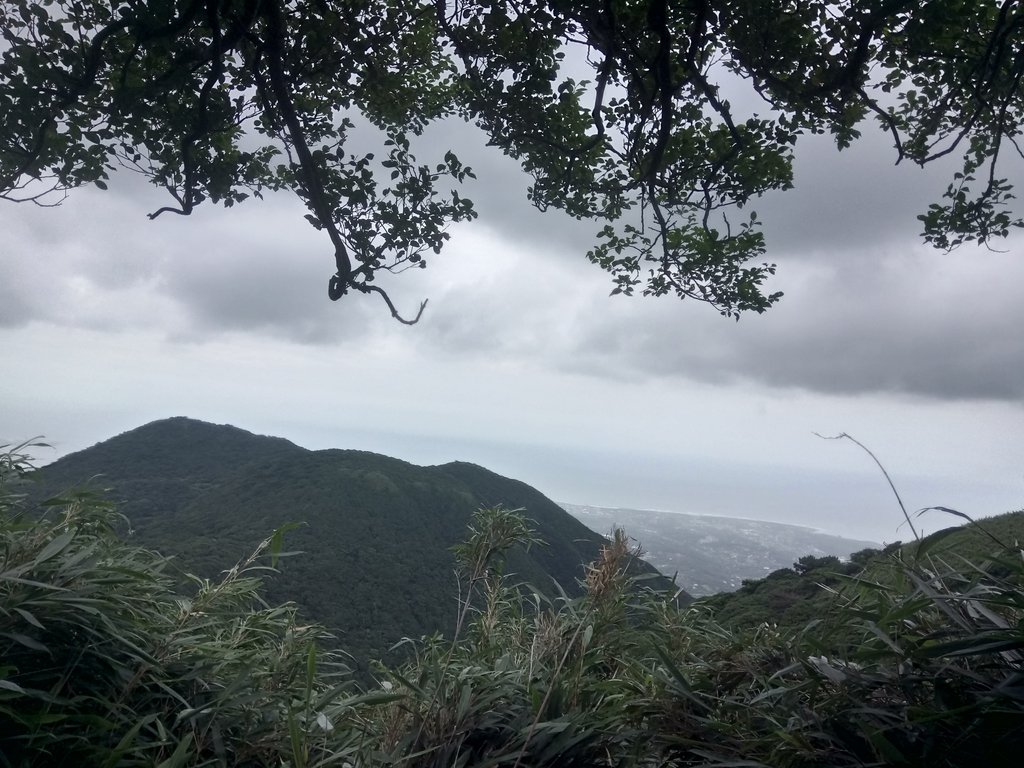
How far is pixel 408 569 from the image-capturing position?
5.70 m

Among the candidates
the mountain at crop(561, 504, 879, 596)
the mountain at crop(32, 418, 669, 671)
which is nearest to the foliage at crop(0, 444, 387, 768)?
the mountain at crop(32, 418, 669, 671)

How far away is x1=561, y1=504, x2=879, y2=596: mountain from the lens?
3.54m

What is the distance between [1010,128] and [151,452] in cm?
742

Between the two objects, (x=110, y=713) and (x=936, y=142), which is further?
(x=936, y=142)

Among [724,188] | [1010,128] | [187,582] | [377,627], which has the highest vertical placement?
[1010,128]

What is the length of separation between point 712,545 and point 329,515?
3.67 metres

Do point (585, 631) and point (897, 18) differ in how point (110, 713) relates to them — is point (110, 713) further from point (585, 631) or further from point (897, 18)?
point (897, 18)

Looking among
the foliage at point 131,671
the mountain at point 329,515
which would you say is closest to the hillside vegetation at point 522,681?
the foliage at point 131,671

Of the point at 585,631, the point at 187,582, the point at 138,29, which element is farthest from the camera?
the point at 138,29

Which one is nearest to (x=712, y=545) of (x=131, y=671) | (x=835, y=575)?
(x=835, y=575)

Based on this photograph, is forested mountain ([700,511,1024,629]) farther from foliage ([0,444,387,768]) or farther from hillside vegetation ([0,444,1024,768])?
foliage ([0,444,387,768])

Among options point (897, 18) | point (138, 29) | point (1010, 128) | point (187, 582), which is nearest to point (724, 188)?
point (897, 18)

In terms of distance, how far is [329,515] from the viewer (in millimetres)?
6699

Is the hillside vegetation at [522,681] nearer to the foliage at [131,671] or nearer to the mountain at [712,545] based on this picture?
the foliage at [131,671]
